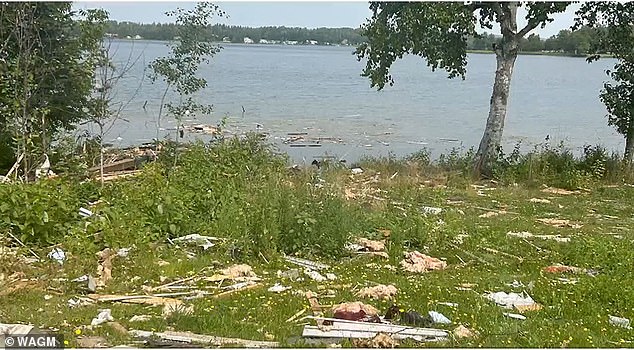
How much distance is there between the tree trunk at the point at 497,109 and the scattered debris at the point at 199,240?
26.9 feet

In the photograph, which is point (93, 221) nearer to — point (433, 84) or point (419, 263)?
point (419, 263)

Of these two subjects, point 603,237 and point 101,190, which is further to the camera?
point 101,190

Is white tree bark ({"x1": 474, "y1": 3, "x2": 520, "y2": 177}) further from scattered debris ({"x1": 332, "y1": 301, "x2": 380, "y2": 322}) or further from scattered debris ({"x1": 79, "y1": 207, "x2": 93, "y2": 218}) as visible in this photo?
scattered debris ({"x1": 332, "y1": 301, "x2": 380, "y2": 322})

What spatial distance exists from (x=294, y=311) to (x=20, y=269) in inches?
106

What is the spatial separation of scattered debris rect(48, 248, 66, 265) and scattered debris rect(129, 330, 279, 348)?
7.06 feet

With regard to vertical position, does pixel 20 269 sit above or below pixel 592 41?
below

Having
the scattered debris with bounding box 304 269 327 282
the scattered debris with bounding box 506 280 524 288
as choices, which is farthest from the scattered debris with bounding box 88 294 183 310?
the scattered debris with bounding box 506 280 524 288

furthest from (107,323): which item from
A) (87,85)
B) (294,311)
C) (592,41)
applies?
(592,41)

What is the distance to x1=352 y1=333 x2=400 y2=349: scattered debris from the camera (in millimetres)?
4648

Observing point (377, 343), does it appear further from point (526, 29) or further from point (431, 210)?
point (526, 29)

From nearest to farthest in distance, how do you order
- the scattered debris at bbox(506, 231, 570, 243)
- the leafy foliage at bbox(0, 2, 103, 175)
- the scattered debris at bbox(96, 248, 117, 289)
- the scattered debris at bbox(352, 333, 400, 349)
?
the scattered debris at bbox(352, 333, 400, 349)
the scattered debris at bbox(96, 248, 117, 289)
the scattered debris at bbox(506, 231, 570, 243)
the leafy foliage at bbox(0, 2, 103, 175)

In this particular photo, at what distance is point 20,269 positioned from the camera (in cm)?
632

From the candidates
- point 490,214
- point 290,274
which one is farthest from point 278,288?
point 490,214

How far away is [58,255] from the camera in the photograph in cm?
679
